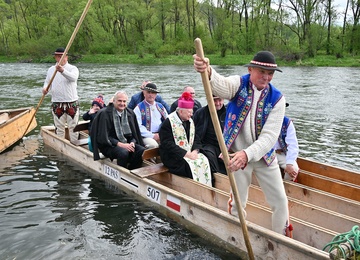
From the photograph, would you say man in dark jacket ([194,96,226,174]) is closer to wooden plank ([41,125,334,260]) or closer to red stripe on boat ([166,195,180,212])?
wooden plank ([41,125,334,260])

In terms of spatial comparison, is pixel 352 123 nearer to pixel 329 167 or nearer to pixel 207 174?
pixel 329 167

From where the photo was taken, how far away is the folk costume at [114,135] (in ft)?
20.5

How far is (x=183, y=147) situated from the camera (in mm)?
5828

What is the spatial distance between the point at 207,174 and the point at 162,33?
47.2 m

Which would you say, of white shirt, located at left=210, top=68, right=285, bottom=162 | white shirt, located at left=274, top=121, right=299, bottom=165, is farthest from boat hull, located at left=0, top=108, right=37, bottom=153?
white shirt, located at left=210, top=68, right=285, bottom=162

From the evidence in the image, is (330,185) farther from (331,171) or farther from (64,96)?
(64,96)

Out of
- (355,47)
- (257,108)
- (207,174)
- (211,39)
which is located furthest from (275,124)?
(211,39)

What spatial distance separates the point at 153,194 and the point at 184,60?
33.3 m

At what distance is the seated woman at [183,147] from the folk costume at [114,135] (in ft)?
2.31

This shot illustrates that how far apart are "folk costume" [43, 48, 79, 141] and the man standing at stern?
482cm

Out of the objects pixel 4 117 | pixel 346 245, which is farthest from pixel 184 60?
pixel 346 245

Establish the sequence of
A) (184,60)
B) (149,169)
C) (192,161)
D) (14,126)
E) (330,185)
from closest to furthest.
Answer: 1. (330,185)
2. (192,161)
3. (149,169)
4. (14,126)
5. (184,60)

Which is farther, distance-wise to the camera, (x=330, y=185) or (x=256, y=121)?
(x=330, y=185)

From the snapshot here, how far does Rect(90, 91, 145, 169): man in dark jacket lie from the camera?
6238 millimetres
